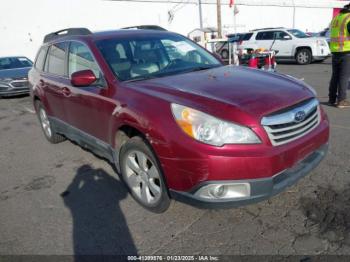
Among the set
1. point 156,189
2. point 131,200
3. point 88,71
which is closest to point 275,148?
point 156,189

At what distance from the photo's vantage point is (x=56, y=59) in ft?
16.8

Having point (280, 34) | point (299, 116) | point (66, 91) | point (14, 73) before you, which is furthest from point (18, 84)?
point (280, 34)

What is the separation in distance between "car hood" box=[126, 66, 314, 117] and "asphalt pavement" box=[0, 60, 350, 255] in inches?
41.3

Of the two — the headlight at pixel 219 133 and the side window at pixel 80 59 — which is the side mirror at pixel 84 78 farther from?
the headlight at pixel 219 133

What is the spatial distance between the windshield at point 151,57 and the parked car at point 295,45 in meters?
12.2

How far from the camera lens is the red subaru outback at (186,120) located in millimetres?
2740

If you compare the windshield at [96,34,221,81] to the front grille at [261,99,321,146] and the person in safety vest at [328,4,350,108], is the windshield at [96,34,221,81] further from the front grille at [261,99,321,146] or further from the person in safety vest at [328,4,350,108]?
the person in safety vest at [328,4,350,108]

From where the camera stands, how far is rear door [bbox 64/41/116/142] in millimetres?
3707

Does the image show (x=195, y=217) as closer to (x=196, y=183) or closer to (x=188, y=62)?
(x=196, y=183)

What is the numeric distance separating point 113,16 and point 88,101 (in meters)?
21.7

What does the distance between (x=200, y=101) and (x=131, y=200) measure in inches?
58.7

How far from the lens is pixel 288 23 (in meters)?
37.7

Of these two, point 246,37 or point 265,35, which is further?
point 246,37

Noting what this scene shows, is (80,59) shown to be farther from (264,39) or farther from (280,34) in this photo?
(264,39)
